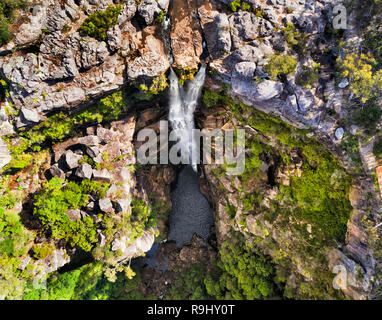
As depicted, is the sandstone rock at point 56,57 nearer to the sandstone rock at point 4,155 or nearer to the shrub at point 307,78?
the sandstone rock at point 4,155

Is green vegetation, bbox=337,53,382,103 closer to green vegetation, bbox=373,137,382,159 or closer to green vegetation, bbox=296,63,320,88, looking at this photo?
green vegetation, bbox=296,63,320,88

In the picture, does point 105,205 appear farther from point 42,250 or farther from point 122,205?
point 42,250

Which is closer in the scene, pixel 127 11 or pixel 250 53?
pixel 250 53

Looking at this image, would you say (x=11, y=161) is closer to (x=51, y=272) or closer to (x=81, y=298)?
(x=51, y=272)

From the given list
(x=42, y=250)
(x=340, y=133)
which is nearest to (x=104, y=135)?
(x=42, y=250)

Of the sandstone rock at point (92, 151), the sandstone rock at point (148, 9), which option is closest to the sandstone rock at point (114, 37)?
the sandstone rock at point (148, 9)

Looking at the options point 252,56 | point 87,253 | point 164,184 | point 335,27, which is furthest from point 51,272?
point 335,27
